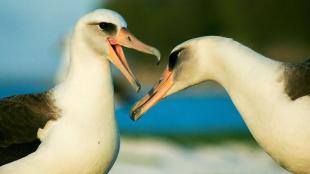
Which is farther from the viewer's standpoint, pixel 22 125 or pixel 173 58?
pixel 173 58

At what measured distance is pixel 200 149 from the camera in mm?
17188

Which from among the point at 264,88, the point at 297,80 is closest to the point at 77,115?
the point at 264,88

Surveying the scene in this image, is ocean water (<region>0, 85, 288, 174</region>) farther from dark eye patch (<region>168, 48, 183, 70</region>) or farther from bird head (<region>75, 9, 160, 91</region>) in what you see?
bird head (<region>75, 9, 160, 91</region>)

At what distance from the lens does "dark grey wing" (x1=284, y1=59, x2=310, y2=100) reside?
242 inches

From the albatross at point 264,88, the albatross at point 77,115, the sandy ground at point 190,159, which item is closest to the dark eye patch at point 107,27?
the albatross at point 77,115

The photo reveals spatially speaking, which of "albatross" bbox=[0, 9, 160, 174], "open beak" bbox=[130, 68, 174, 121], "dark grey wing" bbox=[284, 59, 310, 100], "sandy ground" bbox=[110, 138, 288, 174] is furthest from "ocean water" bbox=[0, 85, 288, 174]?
"dark grey wing" bbox=[284, 59, 310, 100]

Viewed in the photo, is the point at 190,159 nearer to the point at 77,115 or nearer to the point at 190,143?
the point at 190,143

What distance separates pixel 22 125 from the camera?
6.42 m

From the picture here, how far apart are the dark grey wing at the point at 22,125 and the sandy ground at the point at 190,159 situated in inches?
249

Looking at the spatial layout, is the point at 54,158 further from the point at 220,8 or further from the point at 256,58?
the point at 220,8

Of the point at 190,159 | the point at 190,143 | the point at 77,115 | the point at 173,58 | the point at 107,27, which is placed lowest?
the point at 190,143

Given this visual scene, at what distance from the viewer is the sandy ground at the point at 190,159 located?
13.2 m

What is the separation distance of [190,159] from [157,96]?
814 cm

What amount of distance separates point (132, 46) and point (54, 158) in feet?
3.24
